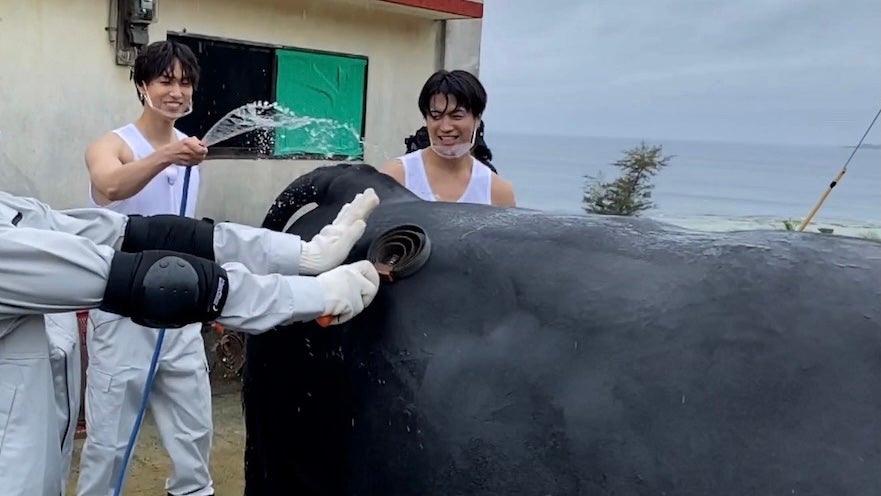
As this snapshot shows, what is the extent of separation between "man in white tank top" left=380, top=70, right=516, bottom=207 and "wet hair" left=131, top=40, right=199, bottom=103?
84 cm

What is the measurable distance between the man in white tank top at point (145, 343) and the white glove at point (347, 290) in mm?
1255

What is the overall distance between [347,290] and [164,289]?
348mm

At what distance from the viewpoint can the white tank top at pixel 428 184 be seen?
290 cm

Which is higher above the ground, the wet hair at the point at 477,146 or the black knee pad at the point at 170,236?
the wet hair at the point at 477,146

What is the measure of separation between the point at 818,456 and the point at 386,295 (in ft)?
3.01

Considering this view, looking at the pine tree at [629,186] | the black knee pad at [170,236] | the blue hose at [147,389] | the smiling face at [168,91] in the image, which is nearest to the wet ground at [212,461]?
the blue hose at [147,389]

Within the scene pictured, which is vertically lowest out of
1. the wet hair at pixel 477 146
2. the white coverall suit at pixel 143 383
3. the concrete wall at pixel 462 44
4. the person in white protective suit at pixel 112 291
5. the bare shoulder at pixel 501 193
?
the white coverall suit at pixel 143 383

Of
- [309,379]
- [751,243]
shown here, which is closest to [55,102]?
[309,379]

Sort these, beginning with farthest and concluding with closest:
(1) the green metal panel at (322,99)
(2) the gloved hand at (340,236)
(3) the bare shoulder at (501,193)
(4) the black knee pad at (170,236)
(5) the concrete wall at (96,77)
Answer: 1. (1) the green metal panel at (322,99)
2. (5) the concrete wall at (96,77)
3. (3) the bare shoulder at (501,193)
4. (4) the black knee pad at (170,236)
5. (2) the gloved hand at (340,236)

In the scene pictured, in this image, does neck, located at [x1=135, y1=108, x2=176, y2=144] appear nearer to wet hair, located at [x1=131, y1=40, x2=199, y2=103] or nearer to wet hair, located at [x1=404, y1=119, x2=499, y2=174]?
wet hair, located at [x1=131, y1=40, x2=199, y2=103]

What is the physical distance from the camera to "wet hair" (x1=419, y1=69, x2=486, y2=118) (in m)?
2.90

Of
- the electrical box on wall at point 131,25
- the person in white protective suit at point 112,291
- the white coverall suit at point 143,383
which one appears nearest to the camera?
the person in white protective suit at point 112,291

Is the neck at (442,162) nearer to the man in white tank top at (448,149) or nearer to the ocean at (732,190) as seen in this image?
the man in white tank top at (448,149)

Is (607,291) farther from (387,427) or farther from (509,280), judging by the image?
(387,427)
